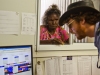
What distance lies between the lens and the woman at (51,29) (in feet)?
5.57

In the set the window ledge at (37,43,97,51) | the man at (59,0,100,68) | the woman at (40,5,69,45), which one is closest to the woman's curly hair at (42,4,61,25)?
the woman at (40,5,69,45)

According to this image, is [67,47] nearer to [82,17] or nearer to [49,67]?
[49,67]

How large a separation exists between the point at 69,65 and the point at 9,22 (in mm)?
825

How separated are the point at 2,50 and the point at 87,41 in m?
1.07

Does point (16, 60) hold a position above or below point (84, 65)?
above

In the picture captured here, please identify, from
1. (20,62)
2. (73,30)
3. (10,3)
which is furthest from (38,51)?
(73,30)

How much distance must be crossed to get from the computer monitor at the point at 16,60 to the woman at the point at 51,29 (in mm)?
282

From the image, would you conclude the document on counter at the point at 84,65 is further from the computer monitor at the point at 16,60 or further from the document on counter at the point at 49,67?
the computer monitor at the point at 16,60

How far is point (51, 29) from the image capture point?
1.73 m

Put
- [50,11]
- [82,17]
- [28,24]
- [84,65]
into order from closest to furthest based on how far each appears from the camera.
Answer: [82,17], [28,24], [50,11], [84,65]

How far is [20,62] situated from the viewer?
4.56 ft

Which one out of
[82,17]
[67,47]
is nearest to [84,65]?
[67,47]

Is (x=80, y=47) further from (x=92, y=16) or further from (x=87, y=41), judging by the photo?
(x=92, y=16)

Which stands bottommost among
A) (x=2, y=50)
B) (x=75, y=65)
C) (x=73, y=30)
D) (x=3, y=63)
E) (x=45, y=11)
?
(x=75, y=65)
